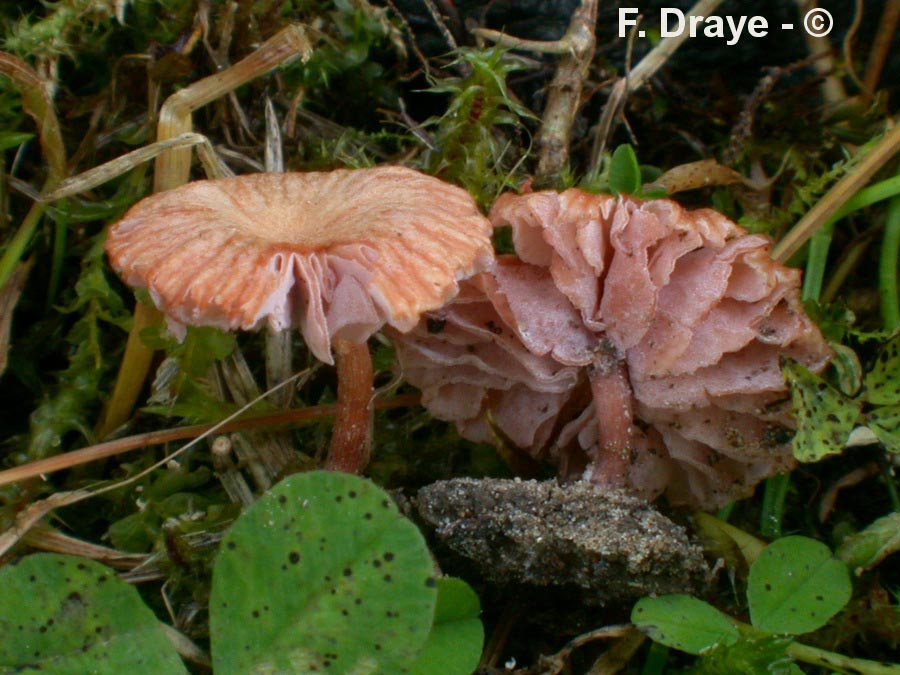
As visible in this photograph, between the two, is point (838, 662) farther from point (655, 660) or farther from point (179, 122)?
point (179, 122)

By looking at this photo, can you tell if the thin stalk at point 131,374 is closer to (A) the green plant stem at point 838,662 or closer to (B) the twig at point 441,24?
(B) the twig at point 441,24

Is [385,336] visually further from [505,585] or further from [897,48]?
[897,48]

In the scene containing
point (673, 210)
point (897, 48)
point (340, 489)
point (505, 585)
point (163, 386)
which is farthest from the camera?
point (897, 48)

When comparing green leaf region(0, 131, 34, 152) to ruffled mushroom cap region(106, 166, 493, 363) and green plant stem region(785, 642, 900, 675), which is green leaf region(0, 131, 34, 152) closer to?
ruffled mushroom cap region(106, 166, 493, 363)

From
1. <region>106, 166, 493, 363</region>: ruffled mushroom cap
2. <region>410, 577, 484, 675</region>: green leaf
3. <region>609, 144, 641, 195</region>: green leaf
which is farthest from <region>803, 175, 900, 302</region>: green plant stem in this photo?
<region>410, 577, 484, 675</region>: green leaf

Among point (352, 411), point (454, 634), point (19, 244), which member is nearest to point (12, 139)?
point (19, 244)

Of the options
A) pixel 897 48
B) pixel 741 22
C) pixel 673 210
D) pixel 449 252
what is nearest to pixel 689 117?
pixel 741 22

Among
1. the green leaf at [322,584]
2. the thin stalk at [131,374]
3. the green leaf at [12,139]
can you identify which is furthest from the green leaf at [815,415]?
the green leaf at [12,139]
